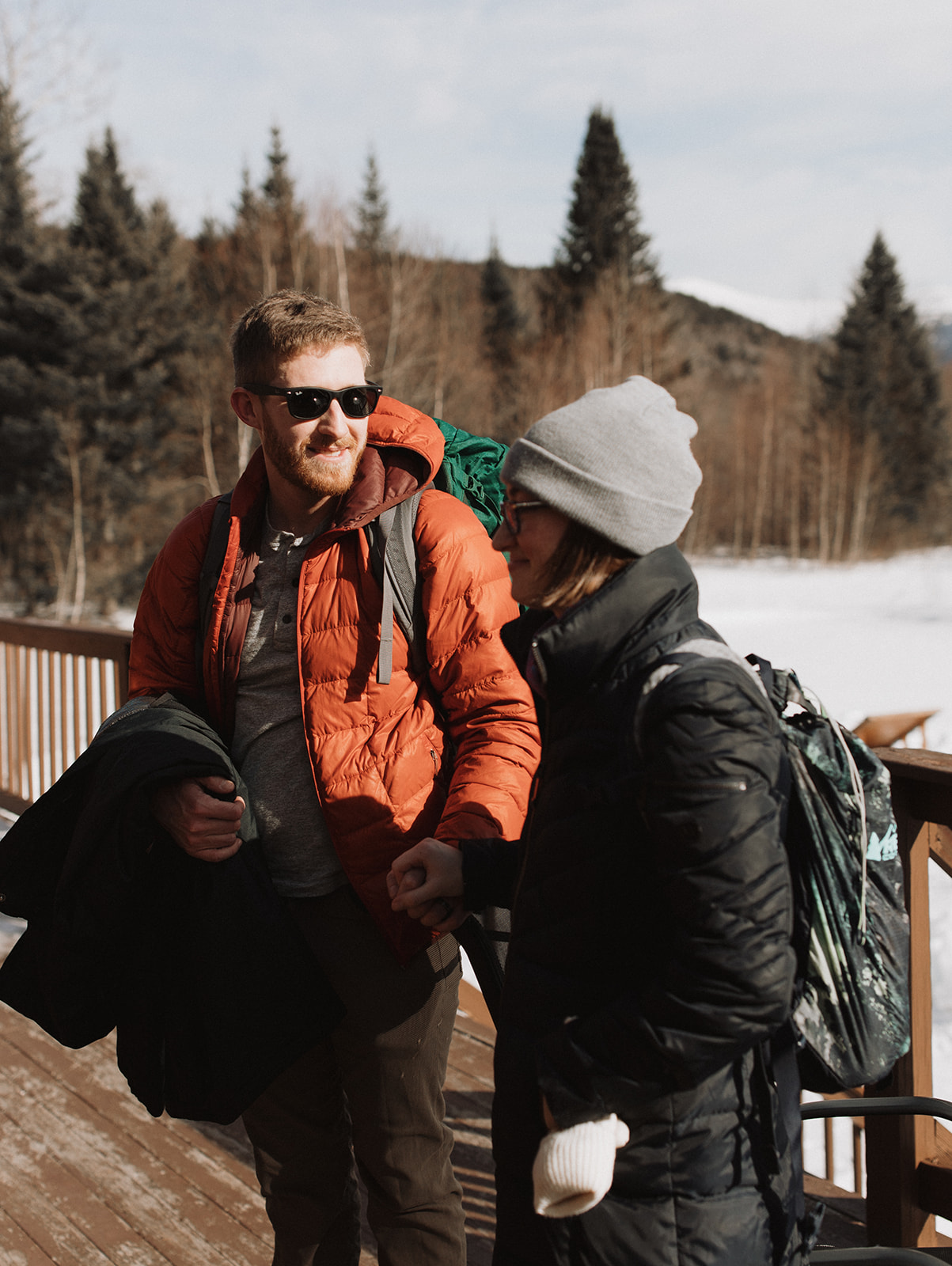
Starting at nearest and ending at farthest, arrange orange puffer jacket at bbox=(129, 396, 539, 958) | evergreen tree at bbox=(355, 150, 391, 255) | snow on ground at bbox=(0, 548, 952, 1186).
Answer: orange puffer jacket at bbox=(129, 396, 539, 958), snow on ground at bbox=(0, 548, 952, 1186), evergreen tree at bbox=(355, 150, 391, 255)

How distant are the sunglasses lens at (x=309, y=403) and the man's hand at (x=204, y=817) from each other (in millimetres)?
613

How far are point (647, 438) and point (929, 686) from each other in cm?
1265

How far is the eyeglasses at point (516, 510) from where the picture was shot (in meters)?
1.25

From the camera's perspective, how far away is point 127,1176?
2.54 m

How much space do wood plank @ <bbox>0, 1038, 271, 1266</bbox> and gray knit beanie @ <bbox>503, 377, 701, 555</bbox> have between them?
1899 millimetres

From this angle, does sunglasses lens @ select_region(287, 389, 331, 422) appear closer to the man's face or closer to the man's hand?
the man's face

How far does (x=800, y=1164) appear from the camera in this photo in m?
1.26

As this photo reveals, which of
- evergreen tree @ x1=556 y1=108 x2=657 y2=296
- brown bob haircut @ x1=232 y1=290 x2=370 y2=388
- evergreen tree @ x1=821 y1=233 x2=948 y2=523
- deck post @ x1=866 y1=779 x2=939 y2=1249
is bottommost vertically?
deck post @ x1=866 y1=779 x2=939 y2=1249

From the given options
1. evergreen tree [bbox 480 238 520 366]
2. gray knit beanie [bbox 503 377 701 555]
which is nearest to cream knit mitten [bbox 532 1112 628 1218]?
gray knit beanie [bbox 503 377 701 555]

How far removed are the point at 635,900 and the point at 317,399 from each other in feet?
3.24

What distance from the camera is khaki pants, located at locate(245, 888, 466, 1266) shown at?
1.66 meters

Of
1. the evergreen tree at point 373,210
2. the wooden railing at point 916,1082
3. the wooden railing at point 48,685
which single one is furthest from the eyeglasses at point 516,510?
the evergreen tree at point 373,210

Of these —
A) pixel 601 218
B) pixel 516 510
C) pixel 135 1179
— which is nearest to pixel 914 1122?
pixel 516 510

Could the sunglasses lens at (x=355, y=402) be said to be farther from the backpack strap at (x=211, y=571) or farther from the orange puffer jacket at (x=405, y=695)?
the backpack strap at (x=211, y=571)
